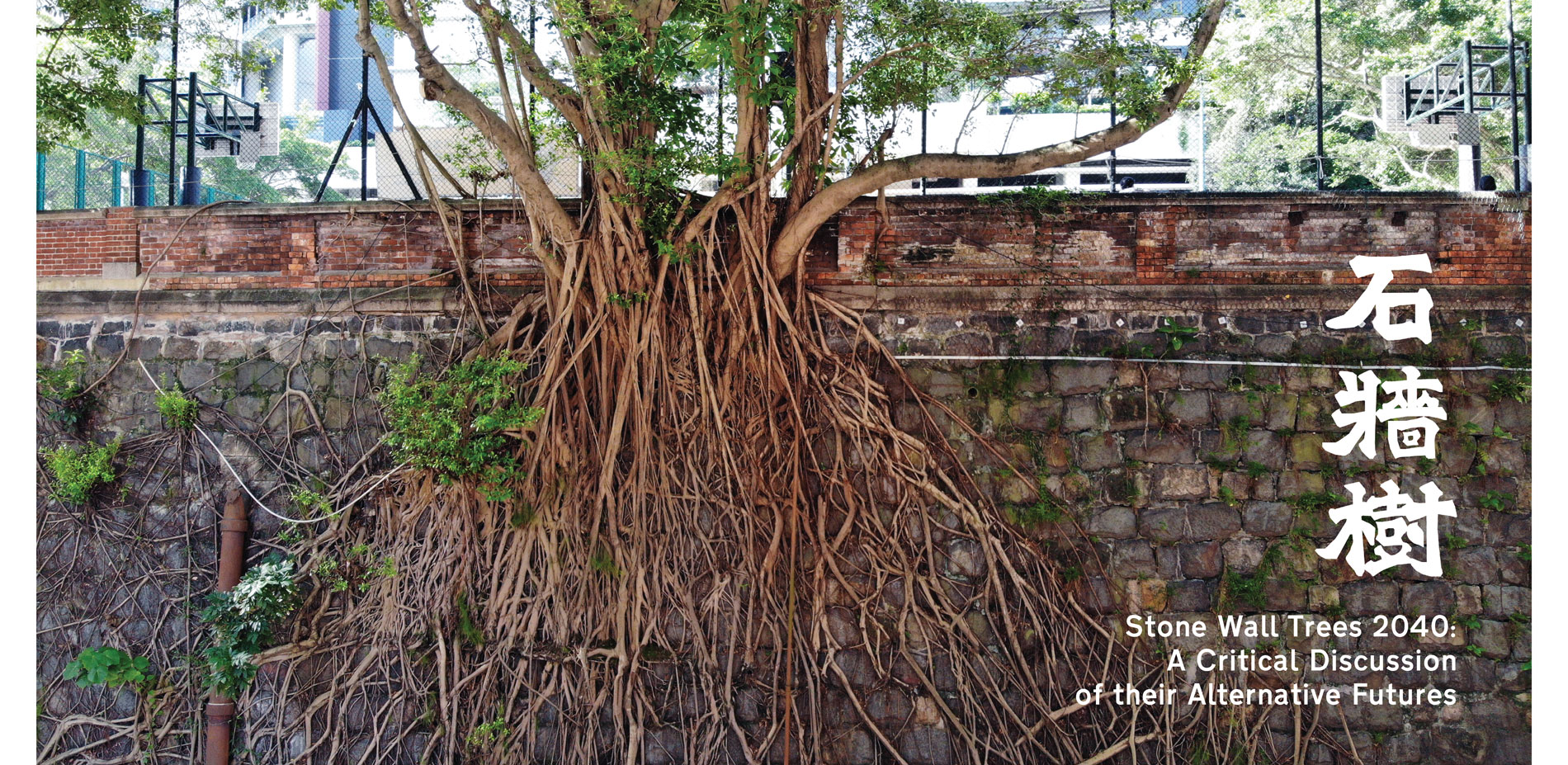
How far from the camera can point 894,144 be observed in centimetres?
511

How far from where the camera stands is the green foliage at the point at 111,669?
5051 mm

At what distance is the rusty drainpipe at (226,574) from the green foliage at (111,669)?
431 millimetres

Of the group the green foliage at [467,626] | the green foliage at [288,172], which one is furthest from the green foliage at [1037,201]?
the green foliage at [288,172]

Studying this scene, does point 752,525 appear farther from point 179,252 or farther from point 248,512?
point 179,252

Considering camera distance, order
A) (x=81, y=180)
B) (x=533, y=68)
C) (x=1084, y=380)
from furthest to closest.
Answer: (x=81, y=180), (x=1084, y=380), (x=533, y=68)

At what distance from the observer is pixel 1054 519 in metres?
4.90

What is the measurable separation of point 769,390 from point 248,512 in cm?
296

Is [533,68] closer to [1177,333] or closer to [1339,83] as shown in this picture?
[1177,333]

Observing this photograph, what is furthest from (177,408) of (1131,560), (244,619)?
(1131,560)

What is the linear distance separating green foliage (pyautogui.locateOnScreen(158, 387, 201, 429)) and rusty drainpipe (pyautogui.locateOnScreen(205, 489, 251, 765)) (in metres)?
0.50

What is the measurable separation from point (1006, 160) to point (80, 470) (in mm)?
5285

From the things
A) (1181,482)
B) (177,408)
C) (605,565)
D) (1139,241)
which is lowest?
(605,565)

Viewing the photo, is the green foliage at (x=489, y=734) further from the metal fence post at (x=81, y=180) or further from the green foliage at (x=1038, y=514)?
the metal fence post at (x=81, y=180)

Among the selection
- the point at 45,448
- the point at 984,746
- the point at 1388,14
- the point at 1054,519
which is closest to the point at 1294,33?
the point at 1388,14
